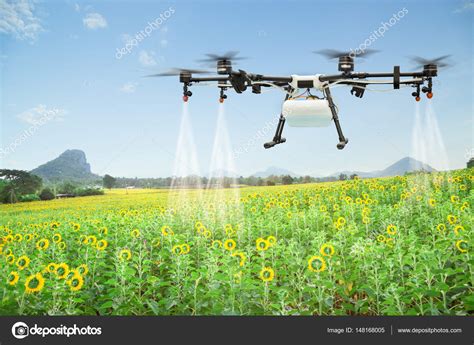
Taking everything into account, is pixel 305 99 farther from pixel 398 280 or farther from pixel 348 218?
pixel 348 218

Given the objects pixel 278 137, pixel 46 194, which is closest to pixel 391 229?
pixel 278 137

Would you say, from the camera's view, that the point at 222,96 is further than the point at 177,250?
Yes

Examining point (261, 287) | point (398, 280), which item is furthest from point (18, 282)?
point (398, 280)

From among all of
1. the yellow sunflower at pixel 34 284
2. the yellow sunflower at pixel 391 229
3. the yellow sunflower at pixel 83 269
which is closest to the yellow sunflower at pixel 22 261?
the yellow sunflower at pixel 83 269

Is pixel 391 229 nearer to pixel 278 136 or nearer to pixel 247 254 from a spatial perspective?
pixel 278 136

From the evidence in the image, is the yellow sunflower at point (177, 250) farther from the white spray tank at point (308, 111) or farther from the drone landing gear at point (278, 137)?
the white spray tank at point (308, 111)
